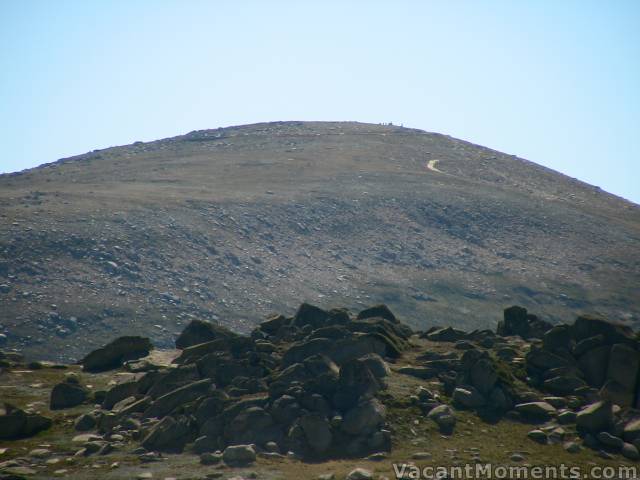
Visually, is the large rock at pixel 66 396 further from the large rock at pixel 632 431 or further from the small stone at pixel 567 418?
the large rock at pixel 632 431

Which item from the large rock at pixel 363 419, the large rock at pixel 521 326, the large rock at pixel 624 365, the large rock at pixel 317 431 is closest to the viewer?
the large rock at pixel 317 431

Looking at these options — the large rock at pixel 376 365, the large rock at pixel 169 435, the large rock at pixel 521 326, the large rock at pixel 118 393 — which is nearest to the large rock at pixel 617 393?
the large rock at pixel 376 365

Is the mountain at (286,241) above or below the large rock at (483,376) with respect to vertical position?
above

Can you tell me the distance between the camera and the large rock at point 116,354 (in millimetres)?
19594

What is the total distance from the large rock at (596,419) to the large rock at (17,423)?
9.07 metres

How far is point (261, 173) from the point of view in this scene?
242ft

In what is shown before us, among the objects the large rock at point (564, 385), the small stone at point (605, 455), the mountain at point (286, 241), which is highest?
the mountain at point (286, 241)

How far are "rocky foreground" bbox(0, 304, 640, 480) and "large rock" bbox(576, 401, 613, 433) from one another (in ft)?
0.08

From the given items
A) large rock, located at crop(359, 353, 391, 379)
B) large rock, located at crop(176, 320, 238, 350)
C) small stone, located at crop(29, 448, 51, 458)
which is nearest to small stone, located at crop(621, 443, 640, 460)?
large rock, located at crop(359, 353, 391, 379)

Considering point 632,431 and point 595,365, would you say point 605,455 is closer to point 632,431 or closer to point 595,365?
point 632,431

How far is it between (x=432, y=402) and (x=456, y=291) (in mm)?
41201

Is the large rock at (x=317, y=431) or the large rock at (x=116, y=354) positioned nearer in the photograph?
the large rock at (x=317, y=431)

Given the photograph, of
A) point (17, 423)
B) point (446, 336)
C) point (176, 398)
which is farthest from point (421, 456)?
point (446, 336)

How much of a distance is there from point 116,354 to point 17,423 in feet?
15.5
